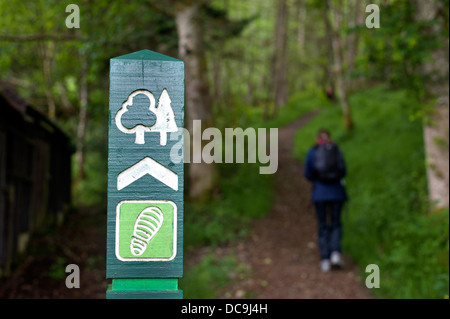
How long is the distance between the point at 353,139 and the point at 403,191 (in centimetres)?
516

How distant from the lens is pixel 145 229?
98.1 inches

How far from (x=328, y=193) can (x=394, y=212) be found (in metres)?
1.55

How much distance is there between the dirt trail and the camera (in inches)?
234

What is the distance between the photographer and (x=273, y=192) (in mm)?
11266

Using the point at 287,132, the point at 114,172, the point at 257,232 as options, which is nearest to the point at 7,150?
the point at 257,232

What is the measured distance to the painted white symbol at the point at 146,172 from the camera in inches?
97.9

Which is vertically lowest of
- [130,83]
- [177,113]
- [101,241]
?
[101,241]

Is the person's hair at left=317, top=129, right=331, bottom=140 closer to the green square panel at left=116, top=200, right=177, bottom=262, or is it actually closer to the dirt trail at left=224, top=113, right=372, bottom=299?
the dirt trail at left=224, top=113, right=372, bottom=299

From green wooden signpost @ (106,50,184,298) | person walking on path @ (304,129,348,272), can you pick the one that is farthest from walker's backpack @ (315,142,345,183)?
green wooden signpost @ (106,50,184,298)

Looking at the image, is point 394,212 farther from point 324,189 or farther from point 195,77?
point 195,77

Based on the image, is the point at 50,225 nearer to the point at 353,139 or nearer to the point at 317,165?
the point at 317,165

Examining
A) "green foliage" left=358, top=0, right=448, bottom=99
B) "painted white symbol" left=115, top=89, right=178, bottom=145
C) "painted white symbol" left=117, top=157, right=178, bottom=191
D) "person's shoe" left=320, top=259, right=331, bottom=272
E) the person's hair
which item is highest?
"green foliage" left=358, top=0, right=448, bottom=99

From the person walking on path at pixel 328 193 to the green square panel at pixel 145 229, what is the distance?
4.47 metres

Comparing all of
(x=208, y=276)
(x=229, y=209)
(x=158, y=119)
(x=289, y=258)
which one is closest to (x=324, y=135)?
(x=289, y=258)
